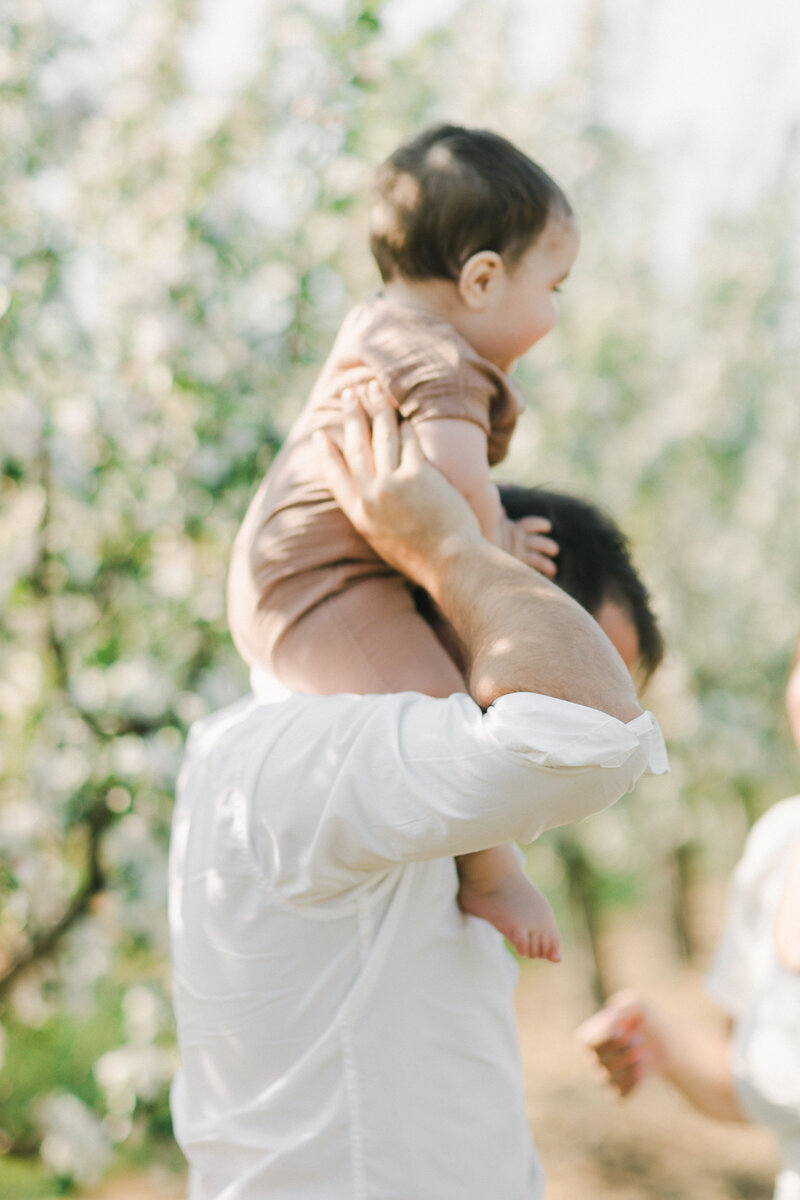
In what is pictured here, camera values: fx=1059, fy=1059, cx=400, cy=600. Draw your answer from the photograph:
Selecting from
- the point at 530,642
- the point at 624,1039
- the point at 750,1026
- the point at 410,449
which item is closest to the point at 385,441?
the point at 410,449

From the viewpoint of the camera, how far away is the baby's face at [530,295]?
167 centimetres

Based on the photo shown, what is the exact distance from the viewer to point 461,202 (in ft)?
5.42

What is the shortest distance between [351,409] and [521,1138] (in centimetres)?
108

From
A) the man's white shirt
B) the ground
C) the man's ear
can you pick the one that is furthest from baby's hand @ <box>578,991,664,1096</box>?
the ground

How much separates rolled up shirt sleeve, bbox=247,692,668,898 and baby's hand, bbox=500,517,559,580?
42 centimetres

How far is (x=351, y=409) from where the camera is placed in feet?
5.24

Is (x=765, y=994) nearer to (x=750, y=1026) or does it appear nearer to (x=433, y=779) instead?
Result: (x=750, y=1026)

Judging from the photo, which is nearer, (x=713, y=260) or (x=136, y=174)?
(x=136, y=174)

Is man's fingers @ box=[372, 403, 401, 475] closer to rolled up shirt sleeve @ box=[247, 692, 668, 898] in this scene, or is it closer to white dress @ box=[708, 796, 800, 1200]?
rolled up shirt sleeve @ box=[247, 692, 668, 898]

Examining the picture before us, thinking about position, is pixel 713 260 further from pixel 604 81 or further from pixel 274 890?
pixel 274 890

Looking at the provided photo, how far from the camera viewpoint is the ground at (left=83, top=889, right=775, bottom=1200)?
586cm

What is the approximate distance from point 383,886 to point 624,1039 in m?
1.10

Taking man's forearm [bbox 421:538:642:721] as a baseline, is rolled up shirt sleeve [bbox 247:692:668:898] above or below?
below

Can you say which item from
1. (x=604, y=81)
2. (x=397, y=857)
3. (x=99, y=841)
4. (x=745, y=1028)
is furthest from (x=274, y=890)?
(x=604, y=81)
